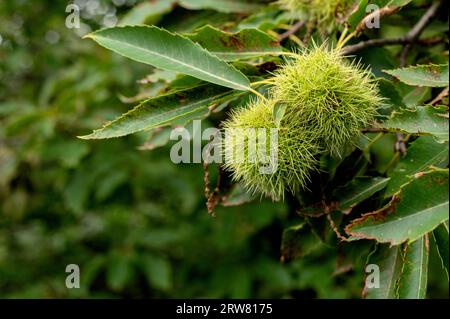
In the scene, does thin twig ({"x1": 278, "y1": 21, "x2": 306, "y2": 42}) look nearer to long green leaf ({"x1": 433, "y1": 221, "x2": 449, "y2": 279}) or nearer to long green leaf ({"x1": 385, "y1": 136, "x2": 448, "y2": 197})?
long green leaf ({"x1": 385, "y1": 136, "x2": 448, "y2": 197})

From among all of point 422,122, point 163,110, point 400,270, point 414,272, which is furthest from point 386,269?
point 163,110

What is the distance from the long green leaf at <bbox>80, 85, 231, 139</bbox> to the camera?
41.9 inches

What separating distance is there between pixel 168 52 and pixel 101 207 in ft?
6.08

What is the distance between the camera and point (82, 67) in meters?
2.79

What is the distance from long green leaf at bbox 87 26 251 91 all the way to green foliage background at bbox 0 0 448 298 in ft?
3.94

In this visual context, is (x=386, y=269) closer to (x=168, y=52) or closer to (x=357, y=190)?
(x=357, y=190)

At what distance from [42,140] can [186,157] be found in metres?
1.31

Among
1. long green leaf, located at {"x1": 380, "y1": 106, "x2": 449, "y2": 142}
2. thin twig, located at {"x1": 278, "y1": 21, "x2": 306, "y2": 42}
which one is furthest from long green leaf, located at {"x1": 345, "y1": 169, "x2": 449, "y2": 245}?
thin twig, located at {"x1": 278, "y1": 21, "x2": 306, "y2": 42}

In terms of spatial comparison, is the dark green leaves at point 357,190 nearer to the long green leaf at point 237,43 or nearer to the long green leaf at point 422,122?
the long green leaf at point 422,122

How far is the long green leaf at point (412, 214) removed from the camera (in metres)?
0.94

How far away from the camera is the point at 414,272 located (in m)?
1.09

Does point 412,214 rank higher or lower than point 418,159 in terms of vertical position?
lower

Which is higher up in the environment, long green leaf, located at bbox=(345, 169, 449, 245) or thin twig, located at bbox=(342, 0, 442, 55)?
thin twig, located at bbox=(342, 0, 442, 55)
